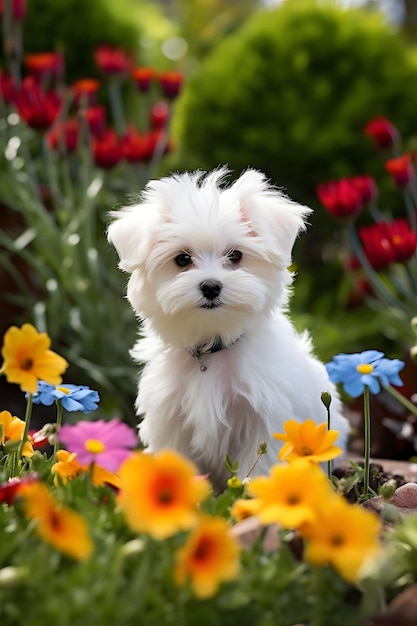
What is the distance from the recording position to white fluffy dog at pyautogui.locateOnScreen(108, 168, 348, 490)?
243cm

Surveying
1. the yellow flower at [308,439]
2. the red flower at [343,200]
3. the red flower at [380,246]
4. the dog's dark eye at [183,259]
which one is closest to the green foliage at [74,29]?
the red flower at [343,200]

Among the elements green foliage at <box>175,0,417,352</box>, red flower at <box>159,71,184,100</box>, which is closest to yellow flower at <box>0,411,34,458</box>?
red flower at <box>159,71,184,100</box>

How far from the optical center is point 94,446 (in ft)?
5.50

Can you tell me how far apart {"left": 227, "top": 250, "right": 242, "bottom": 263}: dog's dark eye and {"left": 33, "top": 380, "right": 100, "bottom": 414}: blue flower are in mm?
567

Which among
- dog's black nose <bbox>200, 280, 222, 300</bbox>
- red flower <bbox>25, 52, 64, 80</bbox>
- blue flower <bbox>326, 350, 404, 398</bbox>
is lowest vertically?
blue flower <bbox>326, 350, 404, 398</bbox>

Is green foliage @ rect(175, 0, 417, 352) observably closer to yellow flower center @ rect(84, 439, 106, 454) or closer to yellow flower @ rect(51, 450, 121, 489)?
yellow flower @ rect(51, 450, 121, 489)

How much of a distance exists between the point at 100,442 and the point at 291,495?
0.42m

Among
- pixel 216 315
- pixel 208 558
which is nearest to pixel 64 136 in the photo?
pixel 216 315

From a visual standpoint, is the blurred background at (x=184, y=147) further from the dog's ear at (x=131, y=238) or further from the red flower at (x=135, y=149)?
the dog's ear at (x=131, y=238)

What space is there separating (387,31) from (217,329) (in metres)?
4.84

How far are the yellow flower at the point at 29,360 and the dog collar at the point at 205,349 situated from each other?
2.59ft

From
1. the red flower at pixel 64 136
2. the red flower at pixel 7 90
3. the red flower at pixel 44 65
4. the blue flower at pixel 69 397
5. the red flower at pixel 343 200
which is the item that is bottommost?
the blue flower at pixel 69 397

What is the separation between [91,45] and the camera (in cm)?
691

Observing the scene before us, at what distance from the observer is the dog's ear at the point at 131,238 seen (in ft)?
8.28
